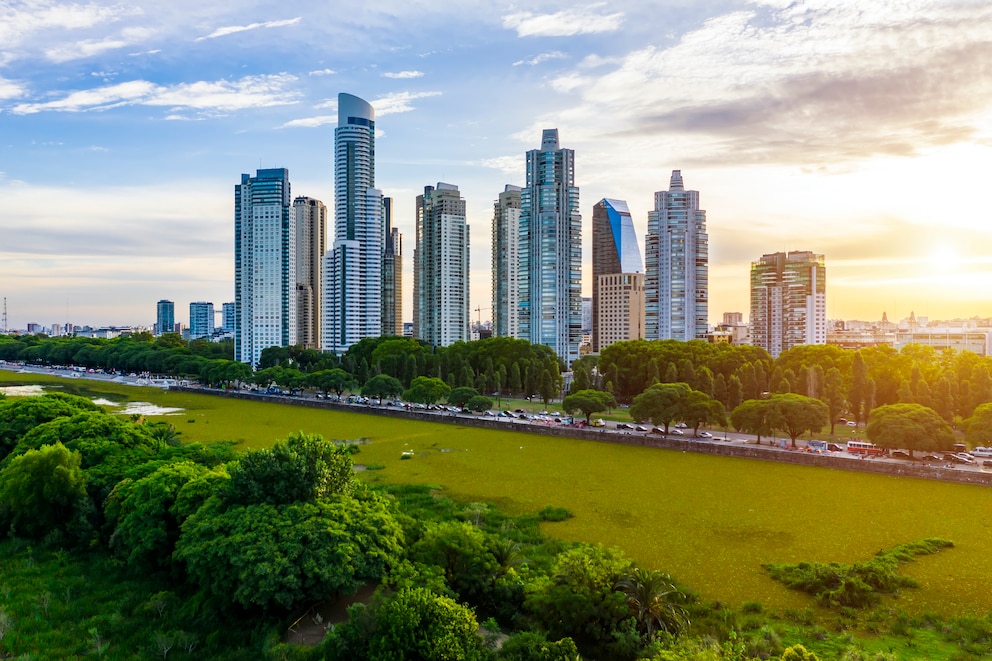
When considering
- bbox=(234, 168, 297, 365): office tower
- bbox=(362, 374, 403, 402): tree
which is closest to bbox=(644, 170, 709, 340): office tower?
bbox=(362, 374, 403, 402): tree

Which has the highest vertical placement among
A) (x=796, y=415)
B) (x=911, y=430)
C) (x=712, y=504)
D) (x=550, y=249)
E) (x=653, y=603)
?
(x=550, y=249)

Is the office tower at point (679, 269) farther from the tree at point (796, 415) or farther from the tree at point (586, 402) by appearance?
the tree at point (796, 415)

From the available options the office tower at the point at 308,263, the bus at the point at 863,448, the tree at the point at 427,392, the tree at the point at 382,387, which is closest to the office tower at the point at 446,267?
the office tower at the point at 308,263

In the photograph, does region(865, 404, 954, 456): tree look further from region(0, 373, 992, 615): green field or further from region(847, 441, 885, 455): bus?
region(0, 373, 992, 615): green field

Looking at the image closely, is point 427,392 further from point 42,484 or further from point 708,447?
point 42,484

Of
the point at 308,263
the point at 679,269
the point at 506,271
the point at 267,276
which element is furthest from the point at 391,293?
the point at 679,269

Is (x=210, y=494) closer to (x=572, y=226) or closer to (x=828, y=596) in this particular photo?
(x=828, y=596)
